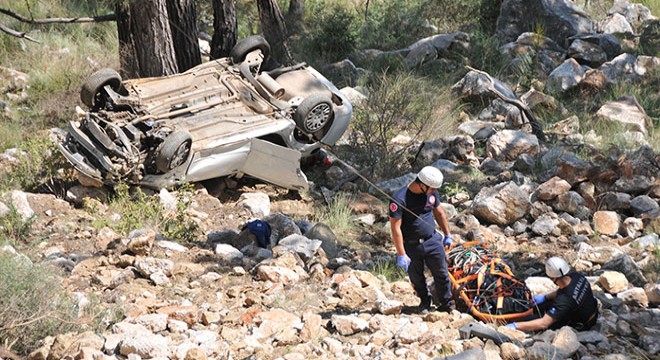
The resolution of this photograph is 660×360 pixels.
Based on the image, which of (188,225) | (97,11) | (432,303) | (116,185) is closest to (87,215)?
(116,185)

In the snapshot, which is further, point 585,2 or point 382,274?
point 585,2

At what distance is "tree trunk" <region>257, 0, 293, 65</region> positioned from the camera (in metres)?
15.1

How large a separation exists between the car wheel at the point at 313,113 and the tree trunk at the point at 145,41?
2.48 meters

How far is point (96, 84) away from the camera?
9.99m

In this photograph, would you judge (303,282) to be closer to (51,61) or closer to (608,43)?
(51,61)

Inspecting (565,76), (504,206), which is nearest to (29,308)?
(504,206)

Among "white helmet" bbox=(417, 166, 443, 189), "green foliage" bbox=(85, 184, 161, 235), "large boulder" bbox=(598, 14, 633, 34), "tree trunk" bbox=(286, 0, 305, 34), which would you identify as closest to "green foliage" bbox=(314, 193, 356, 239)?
"green foliage" bbox=(85, 184, 161, 235)

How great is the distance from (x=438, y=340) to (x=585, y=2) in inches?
533

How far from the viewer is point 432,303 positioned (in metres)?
7.77

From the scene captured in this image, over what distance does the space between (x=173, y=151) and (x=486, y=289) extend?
3645 millimetres

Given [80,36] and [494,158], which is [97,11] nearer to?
[80,36]

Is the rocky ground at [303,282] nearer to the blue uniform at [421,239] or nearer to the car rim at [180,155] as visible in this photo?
the blue uniform at [421,239]

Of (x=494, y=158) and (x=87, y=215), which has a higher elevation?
(x=87, y=215)

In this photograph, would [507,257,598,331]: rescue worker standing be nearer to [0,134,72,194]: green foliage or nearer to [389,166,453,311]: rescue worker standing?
[389,166,453,311]: rescue worker standing
